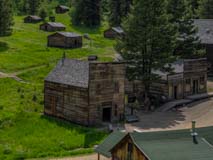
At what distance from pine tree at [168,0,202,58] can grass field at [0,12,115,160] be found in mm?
14084

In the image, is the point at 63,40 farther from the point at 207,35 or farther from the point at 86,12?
the point at 86,12

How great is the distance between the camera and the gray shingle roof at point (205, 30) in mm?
71750

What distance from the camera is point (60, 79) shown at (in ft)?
162

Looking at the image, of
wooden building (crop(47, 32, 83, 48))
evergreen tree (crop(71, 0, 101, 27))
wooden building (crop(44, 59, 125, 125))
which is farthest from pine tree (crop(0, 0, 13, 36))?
wooden building (crop(44, 59, 125, 125))

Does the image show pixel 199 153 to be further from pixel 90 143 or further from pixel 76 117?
pixel 76 117

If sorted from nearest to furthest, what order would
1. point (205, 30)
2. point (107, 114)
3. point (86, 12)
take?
point (107, 114)
point (205, 30)
point (86, 12)

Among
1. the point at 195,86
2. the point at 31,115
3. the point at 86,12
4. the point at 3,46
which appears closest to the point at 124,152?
the point at 31,115

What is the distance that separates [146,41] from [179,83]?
7118 millimetres

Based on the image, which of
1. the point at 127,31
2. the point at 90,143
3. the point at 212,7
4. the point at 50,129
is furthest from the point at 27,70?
the point at 212,7

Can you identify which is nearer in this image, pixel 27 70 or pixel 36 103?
pixel 36 103

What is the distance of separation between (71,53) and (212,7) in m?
34.2

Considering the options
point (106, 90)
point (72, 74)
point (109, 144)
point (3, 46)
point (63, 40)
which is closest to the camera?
point (109, 144)

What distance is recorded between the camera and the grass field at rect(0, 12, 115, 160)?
40.3m

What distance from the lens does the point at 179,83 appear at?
5775 centimetres
